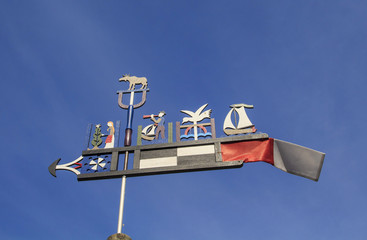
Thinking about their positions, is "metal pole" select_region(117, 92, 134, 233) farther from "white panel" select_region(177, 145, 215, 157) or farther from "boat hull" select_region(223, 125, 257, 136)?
"boat hull" select_region(223, 125, 257, 136)

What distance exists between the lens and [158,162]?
8.29 metres

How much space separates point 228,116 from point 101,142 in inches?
137

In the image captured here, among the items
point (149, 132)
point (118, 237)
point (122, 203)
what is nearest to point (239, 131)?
point (149, 132)

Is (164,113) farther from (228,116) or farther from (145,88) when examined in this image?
(228,116)

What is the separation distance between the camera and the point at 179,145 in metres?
8.47

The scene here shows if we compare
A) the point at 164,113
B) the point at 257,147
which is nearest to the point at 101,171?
the point at 164,113

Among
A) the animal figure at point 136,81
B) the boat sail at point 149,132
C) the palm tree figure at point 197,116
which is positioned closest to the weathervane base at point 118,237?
the boat sail at point 149,132

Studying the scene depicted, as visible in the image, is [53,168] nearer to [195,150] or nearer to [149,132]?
[149,132]

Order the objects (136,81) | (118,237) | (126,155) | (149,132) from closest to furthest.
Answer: (118,237), (126,155), (149,132), (136,81)

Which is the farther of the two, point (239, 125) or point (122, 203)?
point (239, 125)

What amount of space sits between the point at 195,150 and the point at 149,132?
1.57m

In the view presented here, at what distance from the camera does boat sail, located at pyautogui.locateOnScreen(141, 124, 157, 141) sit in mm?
9102

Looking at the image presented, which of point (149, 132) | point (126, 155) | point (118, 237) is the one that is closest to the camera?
point (118, 237)

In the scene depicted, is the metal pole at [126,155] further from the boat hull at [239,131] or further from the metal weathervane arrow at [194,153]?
the boat hull at [239,131]
